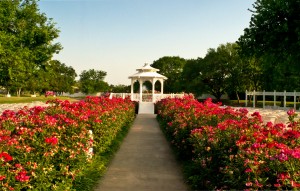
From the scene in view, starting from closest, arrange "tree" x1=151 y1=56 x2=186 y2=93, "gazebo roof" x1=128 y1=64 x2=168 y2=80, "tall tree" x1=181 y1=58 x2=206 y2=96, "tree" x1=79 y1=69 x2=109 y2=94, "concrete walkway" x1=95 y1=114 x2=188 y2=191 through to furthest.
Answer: "concrete walkway" x1=95 y1=114 x2=188 y2=191 → "gazebo roof" x1=128 y1=64 x2=168 y2=80 → "tall tree" x1=181 y1=58 x2=206 y2=96 → "tree" x1=151 y1=56 x2=186 y2=93 → "tree" x1=79 y1=69 x2=109 y2=94

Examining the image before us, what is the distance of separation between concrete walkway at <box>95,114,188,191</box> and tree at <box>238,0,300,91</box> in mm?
8521

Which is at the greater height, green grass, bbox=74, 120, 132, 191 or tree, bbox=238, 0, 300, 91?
tree, bbox=238, 0, 300, 91

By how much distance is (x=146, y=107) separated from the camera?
29.9m

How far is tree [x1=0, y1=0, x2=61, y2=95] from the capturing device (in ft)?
88.8

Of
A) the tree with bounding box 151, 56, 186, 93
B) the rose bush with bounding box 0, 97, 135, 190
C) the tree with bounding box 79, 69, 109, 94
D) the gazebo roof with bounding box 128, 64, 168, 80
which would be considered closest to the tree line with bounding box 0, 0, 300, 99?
the tree with bounding box 151, 56, 186, 93

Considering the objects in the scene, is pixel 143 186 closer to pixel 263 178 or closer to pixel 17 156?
pixel 17 156

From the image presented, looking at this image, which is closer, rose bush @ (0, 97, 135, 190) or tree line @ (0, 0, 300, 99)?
rose bush @ (0, 97, 135, 190)

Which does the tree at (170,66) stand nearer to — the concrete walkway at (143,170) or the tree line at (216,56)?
the tree line at (216,56)

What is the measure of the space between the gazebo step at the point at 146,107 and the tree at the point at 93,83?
56.7m

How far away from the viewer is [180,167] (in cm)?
839

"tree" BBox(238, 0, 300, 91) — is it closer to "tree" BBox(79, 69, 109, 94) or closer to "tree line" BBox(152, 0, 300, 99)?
"tree line" BBox(152, 0, 300, 99)

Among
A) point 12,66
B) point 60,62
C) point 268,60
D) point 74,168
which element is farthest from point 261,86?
point 60,62

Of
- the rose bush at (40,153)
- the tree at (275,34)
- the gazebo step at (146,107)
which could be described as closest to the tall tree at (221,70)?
the gazebo step at (146,107)

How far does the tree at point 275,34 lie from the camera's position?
15.7 metres
